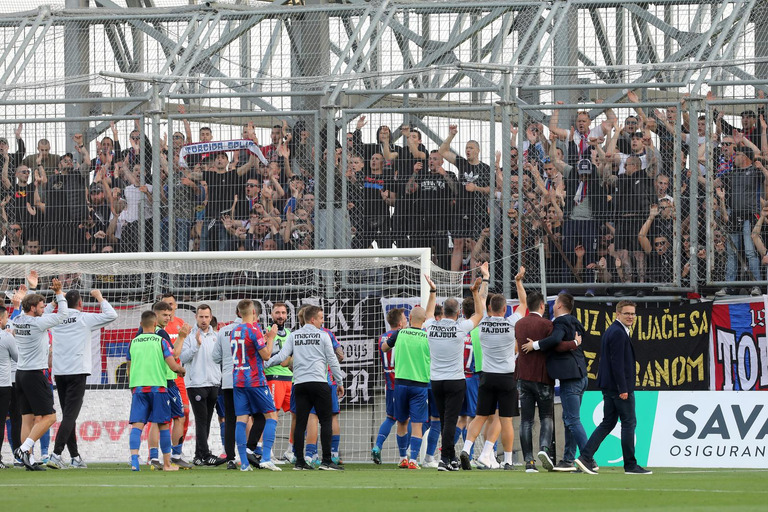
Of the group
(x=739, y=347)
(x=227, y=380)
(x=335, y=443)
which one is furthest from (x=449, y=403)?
(x=739, y=347)

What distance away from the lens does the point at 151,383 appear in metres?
15.4

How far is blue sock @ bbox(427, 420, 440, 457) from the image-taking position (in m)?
16.5

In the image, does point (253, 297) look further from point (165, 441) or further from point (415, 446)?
point (415, 446)

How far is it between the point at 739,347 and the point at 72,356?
8667mm

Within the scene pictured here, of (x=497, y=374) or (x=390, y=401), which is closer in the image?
(x=497, y=374)

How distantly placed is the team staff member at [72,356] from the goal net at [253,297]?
1788 mm

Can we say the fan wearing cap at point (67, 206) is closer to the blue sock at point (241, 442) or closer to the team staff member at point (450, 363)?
the blue sock at point (241, 442)

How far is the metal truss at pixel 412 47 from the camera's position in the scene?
18.8 metres

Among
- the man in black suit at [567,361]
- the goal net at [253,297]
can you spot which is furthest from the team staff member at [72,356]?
the man in black suit at [567,361]

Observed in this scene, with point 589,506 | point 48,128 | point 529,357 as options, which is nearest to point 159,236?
point 48,128

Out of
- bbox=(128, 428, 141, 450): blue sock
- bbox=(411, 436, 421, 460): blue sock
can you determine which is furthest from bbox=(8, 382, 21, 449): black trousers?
bbox=(411, 436, 421, 460): blue sock

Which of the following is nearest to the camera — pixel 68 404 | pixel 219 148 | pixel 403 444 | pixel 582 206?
pixel 68 404

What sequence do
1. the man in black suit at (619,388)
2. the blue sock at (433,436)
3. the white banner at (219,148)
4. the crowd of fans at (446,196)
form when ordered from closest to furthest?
the man in black suit at (619,388)
the blue sock at (433,436)
the crowd of fans at (446,196)
the white banner at (219,148)

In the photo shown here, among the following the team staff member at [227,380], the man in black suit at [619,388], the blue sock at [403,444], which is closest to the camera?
the man in black suit at [619,388]
